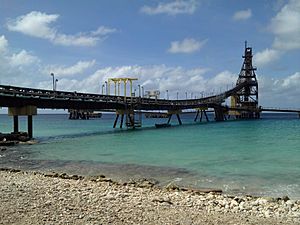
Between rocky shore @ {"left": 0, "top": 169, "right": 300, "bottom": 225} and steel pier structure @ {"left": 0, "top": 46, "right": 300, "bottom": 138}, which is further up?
steel pier structure @ {"left": 0, "top": 46, "right": 300, "bottom": 138}

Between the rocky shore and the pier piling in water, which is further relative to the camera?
the pier piling in water

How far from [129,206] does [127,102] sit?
59.2m

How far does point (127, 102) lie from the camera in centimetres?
6944

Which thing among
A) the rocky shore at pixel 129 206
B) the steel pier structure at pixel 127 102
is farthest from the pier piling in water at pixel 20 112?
the rocky shore at pixel 129 206

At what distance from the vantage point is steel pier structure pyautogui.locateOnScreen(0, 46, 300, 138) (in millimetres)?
43500

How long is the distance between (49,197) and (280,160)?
681 inches

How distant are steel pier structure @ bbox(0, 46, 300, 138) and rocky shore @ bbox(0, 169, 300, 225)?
2987 cm

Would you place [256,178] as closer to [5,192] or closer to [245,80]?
[5,192]

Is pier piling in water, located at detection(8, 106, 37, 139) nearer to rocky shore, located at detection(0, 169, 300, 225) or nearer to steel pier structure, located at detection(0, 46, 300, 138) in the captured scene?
steel pier structure, located at detection(0, 46, 300, 138)

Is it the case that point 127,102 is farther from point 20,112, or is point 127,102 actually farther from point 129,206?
point 129,206

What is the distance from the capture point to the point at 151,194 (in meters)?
12.7

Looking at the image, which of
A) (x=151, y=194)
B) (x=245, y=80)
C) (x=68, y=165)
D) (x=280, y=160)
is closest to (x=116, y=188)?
→ (x=151, y=194)

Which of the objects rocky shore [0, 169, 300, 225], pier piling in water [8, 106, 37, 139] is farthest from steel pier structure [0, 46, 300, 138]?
rocky shore [0, 169, 300, 225]

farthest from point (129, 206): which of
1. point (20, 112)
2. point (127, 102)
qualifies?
point (127, 102)
